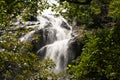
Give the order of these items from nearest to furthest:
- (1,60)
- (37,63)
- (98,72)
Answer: (98,72) → (1,60) → (37,63)

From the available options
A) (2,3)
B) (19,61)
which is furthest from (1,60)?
(2,3)

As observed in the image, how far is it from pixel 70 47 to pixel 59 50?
1.67 metres

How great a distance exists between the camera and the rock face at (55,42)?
3135 cm

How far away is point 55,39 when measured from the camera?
36.5 metres

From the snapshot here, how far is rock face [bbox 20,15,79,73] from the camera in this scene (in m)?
31.3

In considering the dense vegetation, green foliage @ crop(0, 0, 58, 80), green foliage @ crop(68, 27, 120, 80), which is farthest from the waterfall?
green foliage @ crop(68, 27, 120, 80)

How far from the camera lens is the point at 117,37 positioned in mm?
9703

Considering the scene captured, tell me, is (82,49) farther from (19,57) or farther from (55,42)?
(55,42)

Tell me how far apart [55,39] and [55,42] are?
0.98 metres

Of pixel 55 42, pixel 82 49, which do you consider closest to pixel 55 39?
pixel 55 42

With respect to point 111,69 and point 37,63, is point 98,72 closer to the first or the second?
point 111,69

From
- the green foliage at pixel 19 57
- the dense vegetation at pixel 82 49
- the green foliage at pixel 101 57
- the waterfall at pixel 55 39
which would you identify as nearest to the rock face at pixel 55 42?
the waterfall at pixel 55 39

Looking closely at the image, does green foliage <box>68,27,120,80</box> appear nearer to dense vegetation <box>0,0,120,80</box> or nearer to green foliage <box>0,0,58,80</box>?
dense vegetation <box>0,0,120,80</box>

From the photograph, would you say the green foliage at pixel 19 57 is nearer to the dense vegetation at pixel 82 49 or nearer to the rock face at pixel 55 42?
the dense vegetation at pixel 82 49
